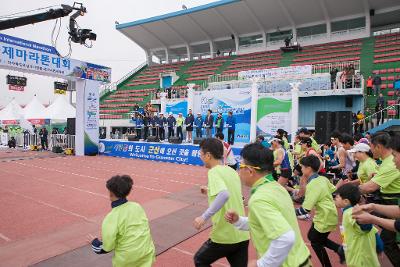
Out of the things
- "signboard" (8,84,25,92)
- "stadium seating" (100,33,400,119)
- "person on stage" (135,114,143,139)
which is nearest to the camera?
"signboard" (8,84,25,92)

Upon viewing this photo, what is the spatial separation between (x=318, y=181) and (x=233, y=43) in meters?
31.8

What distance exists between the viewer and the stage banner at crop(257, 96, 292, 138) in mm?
16422

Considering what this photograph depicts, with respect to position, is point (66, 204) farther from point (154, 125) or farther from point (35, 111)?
point (35, 111)

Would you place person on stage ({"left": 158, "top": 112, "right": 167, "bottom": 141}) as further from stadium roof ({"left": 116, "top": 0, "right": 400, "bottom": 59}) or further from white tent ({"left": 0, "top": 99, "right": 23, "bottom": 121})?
white tent ({"left": 0, "top": 99, "right": 23, "bottom": 121})

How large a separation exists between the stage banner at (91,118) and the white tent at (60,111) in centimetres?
658

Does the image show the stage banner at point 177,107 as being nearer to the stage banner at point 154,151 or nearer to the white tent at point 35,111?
the stage banner at point 154,151

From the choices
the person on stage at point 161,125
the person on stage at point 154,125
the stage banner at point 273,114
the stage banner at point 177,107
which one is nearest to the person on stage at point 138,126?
the person on stage at point 154,125

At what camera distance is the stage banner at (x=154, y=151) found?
606 inches

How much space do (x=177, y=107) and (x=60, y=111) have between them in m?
10.0

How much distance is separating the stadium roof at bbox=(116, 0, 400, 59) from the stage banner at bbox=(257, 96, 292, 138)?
1355 cm

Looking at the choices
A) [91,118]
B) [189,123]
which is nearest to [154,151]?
[189,123]

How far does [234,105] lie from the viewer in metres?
18.3

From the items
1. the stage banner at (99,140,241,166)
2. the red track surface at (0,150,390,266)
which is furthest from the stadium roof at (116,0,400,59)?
the red track surface at (0,150,390,266)

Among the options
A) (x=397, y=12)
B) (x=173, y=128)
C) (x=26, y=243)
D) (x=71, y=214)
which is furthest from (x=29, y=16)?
(x=397, y=12)
